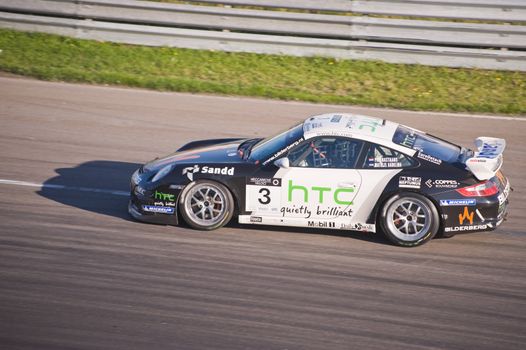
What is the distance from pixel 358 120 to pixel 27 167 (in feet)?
15.7

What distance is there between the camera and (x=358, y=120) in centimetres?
941

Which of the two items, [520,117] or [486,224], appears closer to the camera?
[486,224]

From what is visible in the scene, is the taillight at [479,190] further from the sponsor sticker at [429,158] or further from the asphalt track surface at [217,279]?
the asphalt track surface at [217,279]

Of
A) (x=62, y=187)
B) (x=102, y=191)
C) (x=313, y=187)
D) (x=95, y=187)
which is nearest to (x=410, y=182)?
(x=313, y=187)

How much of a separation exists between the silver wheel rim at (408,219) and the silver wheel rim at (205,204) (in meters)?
1.86

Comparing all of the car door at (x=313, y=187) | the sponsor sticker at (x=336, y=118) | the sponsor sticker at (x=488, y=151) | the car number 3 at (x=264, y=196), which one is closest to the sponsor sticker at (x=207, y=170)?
the car door at (x=313, y=187)

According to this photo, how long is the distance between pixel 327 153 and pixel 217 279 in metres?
2.01

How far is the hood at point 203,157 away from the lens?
9.31 metres

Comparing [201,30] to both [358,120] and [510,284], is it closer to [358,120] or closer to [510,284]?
[358,120]

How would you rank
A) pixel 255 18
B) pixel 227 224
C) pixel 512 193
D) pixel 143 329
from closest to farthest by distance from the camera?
pixel 143 329 → pixel 227 224 → pixel 512 193 → pixel 255 18

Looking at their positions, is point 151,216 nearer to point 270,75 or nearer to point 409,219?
point 409,219

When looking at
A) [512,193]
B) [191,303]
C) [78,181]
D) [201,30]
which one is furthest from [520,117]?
[191,303]

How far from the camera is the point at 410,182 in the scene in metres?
8.79

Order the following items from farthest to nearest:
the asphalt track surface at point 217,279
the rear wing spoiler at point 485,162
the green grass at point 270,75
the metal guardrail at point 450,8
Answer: the metal guardrail at point 450,8
the green grass at point 270,75
the rear wing spoiler at point 485,162
the asphalt track surface at point 217,279
